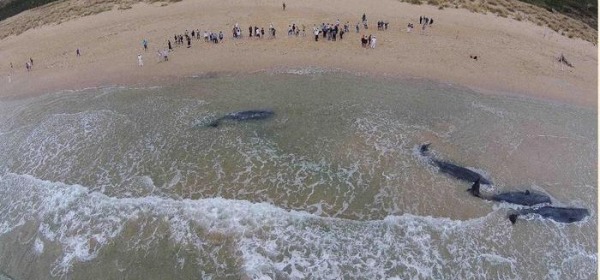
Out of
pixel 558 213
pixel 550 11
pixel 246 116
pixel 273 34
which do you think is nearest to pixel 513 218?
pixel 558 213

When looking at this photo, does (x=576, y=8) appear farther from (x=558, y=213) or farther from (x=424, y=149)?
(x=558, y=213)


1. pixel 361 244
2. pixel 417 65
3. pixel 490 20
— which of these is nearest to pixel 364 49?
pixel 417 65

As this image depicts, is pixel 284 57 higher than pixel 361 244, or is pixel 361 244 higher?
pixel 284 57

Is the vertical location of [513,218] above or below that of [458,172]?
below

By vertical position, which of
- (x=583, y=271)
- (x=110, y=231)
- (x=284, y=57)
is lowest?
(x=583, y=271)

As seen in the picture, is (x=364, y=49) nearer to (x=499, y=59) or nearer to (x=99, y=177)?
(x=499, y=59)

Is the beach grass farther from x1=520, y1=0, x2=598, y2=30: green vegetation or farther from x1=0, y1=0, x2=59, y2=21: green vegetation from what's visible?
x1=0, y1=0, x2=59, y2=21: green vegetation

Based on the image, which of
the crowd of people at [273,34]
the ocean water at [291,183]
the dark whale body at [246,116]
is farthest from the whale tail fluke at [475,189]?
the crowd of people at [273,34]
